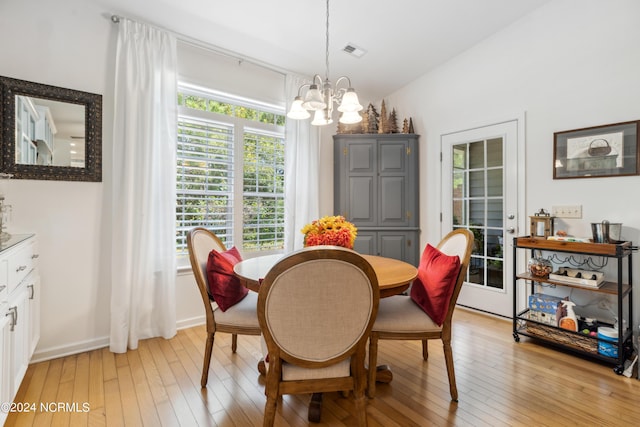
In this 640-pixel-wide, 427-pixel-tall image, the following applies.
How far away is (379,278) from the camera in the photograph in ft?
5.73

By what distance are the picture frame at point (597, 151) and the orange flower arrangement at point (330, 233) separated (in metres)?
2.17

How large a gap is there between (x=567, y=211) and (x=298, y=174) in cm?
268

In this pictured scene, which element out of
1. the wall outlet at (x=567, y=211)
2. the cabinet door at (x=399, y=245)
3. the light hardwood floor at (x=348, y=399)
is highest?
the wall outlet at (x=567, y=211)

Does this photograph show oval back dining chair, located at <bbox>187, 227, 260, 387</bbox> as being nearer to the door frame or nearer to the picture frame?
the door frame

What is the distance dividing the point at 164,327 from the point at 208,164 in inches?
63.1

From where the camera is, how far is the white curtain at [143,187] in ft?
8.20

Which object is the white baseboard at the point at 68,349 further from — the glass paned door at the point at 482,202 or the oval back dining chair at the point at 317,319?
the glass paned door at the point at 482,202

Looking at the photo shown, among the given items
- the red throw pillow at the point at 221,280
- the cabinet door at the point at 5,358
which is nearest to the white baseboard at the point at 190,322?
the red throw pillow at the point at 221,280

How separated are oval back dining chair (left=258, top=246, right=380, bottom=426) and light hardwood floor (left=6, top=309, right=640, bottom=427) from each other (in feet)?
1.78

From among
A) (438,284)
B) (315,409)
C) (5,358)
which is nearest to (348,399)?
(315,409)

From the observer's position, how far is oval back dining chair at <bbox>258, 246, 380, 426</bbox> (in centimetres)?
119

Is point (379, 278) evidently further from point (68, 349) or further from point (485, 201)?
point (68, 349)

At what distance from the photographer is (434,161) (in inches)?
151

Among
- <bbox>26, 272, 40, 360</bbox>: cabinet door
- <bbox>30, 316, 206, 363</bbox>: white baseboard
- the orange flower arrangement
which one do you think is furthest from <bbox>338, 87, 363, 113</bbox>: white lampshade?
<bbox>30, 316, 206, 363</bbox>: white baseboard
